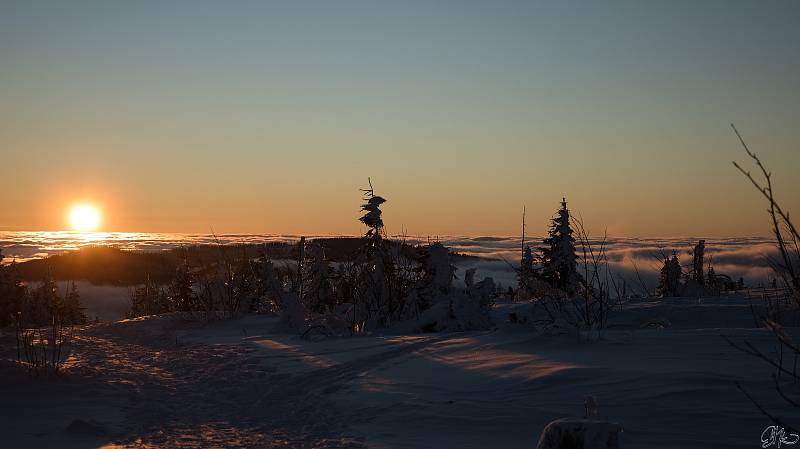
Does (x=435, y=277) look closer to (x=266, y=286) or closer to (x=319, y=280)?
(x=266, y=286)

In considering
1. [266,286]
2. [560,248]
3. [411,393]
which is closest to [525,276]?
[411,393]

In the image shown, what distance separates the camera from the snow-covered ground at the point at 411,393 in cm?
450

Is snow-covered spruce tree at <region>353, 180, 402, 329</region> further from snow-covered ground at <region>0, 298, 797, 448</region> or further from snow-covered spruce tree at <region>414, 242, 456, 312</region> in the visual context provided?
snow-covered ground at <region>0, 298, 797, 448</region>

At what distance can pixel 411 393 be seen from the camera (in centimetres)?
596

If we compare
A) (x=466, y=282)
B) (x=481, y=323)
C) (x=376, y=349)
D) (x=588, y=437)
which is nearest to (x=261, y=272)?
(x=466, y=282)

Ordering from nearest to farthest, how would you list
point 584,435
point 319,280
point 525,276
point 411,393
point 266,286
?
1. point 584,435
2. point 411,393
3. point 525,276
4. point 266,286
5. point 319,280

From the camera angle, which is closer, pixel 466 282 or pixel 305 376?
pixel 305 376

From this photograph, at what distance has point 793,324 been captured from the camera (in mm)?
8180

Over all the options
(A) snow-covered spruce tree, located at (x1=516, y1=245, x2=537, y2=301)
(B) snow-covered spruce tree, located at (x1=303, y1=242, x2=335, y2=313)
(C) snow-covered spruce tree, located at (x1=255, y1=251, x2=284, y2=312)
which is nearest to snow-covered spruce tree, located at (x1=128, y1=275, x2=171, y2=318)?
(B) snow-covered spruce tree, located at (x1=303, y1=242, x2=335, y2=313)

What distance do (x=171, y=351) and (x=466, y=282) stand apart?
19.2ft

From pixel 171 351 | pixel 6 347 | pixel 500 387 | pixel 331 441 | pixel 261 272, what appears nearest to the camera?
pixel 331 441

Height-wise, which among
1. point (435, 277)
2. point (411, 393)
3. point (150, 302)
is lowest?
point (150, 302)

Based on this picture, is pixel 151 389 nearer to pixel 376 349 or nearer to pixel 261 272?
pixel 376 349

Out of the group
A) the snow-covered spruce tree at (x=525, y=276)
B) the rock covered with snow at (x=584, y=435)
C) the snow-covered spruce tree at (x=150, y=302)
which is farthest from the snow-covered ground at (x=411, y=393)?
the snow-covered spruce tree at (x=150, y=302)
